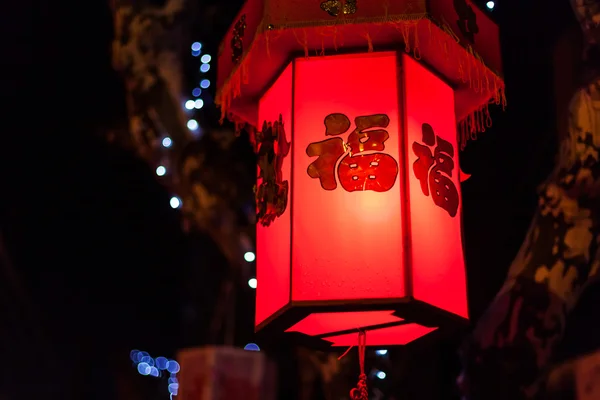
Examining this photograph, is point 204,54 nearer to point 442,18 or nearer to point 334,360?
point 334,360

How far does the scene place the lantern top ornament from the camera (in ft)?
10.5

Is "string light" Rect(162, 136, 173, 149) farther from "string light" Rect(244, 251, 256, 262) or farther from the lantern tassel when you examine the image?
the lantern tassel

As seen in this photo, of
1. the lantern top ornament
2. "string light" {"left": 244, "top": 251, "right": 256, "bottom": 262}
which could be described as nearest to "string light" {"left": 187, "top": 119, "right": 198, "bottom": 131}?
"string light" {"left": 244, "top": 251, "right": 256, "bottom": 262}

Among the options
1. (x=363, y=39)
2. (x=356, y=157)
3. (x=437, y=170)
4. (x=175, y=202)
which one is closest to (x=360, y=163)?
(x=356, y=157)

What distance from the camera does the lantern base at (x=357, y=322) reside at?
9.59 feet

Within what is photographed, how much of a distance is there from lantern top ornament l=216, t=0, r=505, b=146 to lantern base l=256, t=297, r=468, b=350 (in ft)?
3.42

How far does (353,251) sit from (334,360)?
1786mm

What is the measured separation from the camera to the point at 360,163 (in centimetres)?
314

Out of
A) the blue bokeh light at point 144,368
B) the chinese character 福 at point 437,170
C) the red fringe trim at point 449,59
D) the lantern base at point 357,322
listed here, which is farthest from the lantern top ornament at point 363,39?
the blue bokeh light at point 144,368

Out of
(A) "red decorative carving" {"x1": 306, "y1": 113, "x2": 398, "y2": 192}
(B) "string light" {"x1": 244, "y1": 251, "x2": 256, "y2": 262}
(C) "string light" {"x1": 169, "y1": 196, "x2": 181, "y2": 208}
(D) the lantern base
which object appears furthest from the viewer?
(C) "string light" {"x1": 169, "y1": 196, "x2": 181, "y2": 208}

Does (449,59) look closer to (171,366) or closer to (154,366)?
(171,366)

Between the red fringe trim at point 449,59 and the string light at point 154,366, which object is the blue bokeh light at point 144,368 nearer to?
the string light at point 154,366

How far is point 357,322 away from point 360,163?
2.54 ft

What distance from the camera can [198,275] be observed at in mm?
7363
